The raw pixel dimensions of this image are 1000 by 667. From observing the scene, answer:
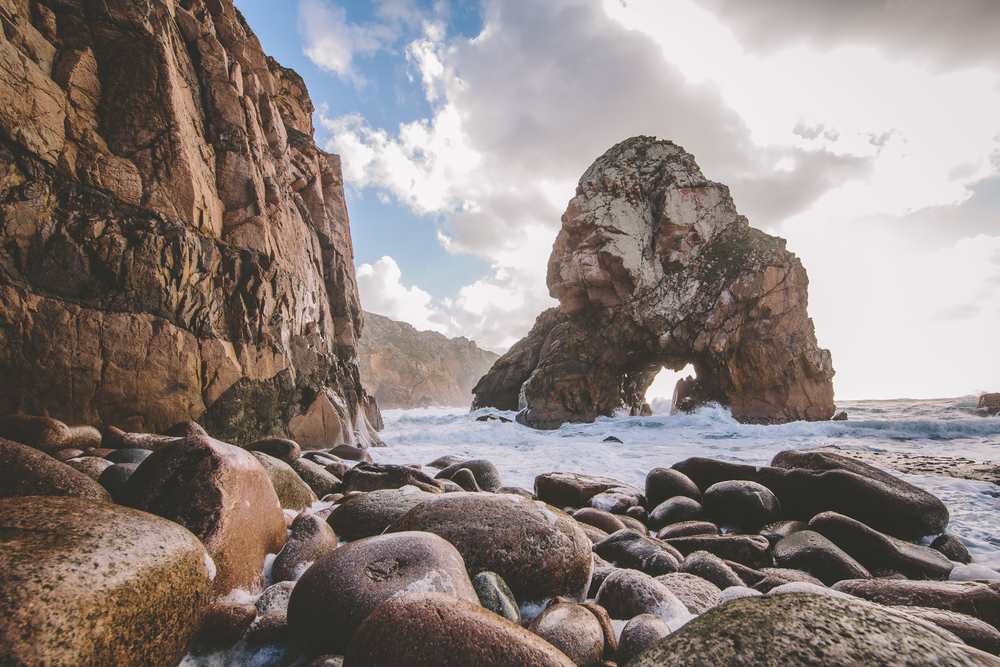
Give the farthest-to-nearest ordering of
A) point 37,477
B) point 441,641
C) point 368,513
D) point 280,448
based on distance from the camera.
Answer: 1. point 280,448
2. point 368,513
3. point 37,477
4. point 441,641

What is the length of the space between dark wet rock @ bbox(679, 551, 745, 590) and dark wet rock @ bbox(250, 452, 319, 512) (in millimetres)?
3621

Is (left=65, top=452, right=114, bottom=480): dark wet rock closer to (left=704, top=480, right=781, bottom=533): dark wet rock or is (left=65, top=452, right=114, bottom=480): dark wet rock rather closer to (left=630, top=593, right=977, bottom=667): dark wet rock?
(left=630, top=593, right=977, bottom=667): dark wet rock

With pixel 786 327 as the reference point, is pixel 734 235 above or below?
above

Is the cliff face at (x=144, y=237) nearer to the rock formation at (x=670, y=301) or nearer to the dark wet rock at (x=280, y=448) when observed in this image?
the dark wet rock at (x=280, y=448)

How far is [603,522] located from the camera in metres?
4.32

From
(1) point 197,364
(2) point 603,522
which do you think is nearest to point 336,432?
(1) point 197,364

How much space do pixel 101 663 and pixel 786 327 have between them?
24562 millimetres

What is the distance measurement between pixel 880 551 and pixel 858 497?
1.08 meters

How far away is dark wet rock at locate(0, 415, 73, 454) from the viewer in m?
3.72

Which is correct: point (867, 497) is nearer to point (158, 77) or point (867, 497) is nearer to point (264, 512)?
point (264, 512)

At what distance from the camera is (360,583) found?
174 centimetres

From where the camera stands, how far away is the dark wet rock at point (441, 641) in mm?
1188

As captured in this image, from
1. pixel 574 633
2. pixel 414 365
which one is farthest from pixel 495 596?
pixel 414 365

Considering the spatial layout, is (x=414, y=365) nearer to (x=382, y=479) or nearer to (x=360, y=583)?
(x=382, y=479)
